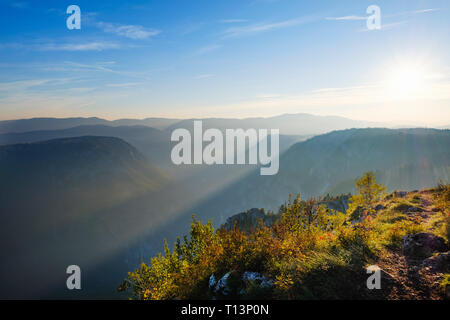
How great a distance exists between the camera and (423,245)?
27.4 feet

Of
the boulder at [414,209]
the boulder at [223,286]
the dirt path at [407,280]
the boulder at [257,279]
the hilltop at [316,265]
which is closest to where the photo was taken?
the dirt path at [407,280]

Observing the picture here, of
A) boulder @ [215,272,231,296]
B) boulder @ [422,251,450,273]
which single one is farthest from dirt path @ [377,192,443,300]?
boulder @ [215,272,231,296]

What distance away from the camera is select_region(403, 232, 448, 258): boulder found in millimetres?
8141

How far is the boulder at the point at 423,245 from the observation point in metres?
8.14

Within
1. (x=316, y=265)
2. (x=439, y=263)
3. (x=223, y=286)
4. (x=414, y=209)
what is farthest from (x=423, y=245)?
(x=414, y=209)

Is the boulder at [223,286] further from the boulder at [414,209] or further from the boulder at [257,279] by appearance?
the boulder at [414,209]

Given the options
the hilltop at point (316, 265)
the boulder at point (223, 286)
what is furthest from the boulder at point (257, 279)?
the boulder at point (223, 286)

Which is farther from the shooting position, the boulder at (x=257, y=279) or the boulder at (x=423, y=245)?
the boulder at (x=423, y=245)

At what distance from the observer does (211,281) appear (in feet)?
25.1

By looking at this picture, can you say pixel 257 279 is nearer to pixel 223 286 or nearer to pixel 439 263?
pixel 223 286
